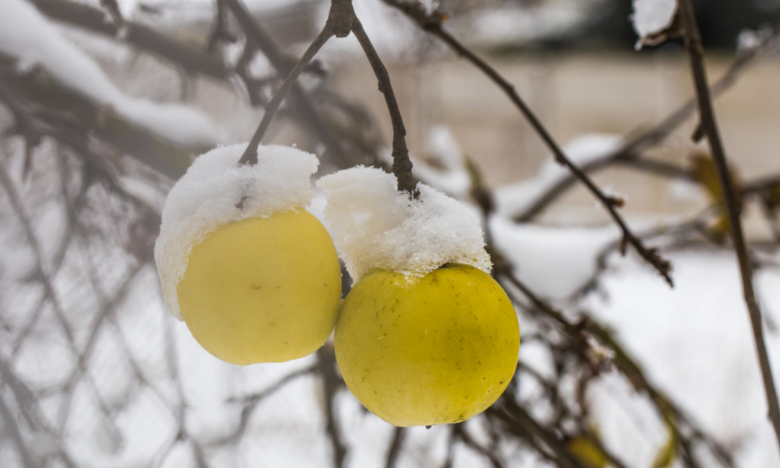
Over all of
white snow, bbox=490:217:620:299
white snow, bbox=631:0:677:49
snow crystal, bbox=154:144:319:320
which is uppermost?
white snow, bbox=631:0:677:49

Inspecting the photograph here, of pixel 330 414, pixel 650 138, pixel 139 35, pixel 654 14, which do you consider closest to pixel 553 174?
pixel 650 138

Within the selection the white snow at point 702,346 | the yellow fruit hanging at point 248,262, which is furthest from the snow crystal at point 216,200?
the white snow at point 702,346

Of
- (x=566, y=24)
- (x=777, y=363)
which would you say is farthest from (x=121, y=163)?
(x=566, y=24)

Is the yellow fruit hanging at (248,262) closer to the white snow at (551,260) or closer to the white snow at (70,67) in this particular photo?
the white snow at (70,67)

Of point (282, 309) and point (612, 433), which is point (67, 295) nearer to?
point (282, 309)

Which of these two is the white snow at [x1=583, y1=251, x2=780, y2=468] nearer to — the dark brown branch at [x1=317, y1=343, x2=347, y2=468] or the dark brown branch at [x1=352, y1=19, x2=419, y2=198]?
the dark brown branch at [x1=317, y1=343, x2=347, y2=468]

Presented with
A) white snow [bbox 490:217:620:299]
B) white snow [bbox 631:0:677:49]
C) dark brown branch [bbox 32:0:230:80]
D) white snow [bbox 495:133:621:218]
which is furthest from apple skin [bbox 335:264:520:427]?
white snow [bbox 495:133:621:218]
